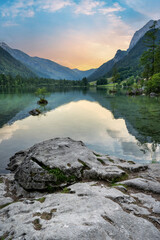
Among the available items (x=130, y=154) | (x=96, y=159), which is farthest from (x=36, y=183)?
(x=130, y=154)

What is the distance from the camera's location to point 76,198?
8.04 metres

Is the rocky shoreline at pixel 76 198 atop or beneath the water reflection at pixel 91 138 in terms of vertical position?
atop

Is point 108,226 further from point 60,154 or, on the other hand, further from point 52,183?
point 60,154

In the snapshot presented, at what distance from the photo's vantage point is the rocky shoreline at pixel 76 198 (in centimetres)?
570

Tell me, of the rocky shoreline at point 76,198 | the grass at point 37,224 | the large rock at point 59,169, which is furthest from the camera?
the large rock at point 59,169

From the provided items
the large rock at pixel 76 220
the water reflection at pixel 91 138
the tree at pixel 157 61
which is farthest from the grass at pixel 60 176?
the tree at pixel 157 61

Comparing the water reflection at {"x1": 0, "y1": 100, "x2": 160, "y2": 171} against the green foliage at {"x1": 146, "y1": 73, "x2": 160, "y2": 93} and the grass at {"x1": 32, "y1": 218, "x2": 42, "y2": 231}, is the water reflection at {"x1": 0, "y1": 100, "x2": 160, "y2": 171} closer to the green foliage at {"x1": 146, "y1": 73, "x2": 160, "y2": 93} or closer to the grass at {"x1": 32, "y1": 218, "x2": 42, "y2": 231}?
the grass at {"x1": 32, "y1": 218, "x2": 42, "y2": 231}

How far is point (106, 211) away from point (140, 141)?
55.5ft

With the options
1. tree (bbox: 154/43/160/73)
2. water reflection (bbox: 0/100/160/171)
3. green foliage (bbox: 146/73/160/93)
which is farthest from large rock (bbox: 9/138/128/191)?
tree (bbox: 154/43/160/73)

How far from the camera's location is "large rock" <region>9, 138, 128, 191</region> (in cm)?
1050

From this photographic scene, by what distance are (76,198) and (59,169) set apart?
318 cm

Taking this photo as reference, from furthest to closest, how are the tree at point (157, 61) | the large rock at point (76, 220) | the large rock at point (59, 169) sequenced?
the tree at point (157, 61) → the large rock at point (59, 169) → the large rock at point (76, 220)

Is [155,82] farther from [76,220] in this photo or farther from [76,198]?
[76,220]

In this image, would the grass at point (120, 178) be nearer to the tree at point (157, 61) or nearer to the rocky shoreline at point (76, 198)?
the rocky shoreline at point (76, 198)
